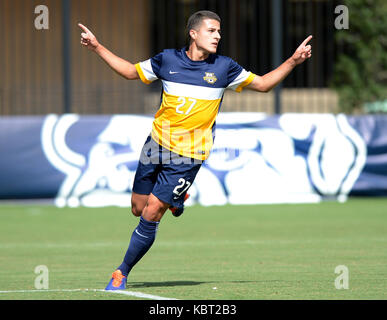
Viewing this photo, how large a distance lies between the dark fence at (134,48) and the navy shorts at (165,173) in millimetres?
14265

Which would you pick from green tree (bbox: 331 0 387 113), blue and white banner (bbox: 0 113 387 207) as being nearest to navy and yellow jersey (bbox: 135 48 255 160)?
blue and white banner (bbox: 0 113 387 207)

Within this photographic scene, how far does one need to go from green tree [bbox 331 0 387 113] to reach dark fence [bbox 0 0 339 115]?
61.4 inches

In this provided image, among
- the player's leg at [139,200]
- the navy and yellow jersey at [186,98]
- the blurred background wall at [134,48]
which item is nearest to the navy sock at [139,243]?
the player's leg at [139,200]

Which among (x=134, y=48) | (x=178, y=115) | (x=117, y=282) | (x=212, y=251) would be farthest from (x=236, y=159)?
(x=134, y=48)

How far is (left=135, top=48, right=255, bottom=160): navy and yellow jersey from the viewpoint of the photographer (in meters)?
7.62

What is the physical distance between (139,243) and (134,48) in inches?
667

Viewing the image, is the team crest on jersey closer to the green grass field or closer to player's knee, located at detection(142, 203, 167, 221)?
player's knee, located at detection(142, 203, 167, 221)

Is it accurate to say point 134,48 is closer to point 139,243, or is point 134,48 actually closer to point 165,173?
point 165,173

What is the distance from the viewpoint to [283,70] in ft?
25.7

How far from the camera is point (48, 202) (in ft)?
51.6

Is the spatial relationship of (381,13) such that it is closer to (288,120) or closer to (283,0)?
(283,0)

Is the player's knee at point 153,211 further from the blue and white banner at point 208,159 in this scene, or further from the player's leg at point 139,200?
the blue and white banner at point 208,159

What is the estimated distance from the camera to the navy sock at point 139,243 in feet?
24.6
